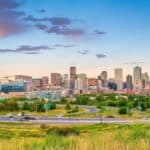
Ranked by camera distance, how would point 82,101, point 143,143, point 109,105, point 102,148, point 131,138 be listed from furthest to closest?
point 82,101
point 109,105
point 131,138
point 143,143
point 102,148

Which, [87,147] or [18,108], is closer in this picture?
[87,147]

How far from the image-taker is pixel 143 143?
10820mm

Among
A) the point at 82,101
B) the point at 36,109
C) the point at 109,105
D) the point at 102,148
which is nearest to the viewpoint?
the point at 102,148

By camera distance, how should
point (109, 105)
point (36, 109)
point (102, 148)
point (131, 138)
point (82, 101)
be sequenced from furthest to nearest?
point (82, 101) → point (109, 105) → point (36, 109) → point (131, 138) → point (102, 148)

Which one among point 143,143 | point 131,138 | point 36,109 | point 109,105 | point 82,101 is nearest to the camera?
point 143,143

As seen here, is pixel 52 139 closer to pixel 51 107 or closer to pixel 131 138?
pixel 131 138

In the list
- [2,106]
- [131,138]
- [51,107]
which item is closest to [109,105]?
[51,107]

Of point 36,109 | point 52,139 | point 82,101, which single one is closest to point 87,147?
point 52,139

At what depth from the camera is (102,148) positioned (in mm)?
9977

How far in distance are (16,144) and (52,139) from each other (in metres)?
1.14

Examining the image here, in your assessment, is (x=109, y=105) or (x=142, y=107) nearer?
(x=142, y=107)

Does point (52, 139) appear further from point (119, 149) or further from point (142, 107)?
point (142, 107)

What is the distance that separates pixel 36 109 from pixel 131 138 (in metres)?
105

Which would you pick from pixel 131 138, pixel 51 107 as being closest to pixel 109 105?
pixel 51 107
